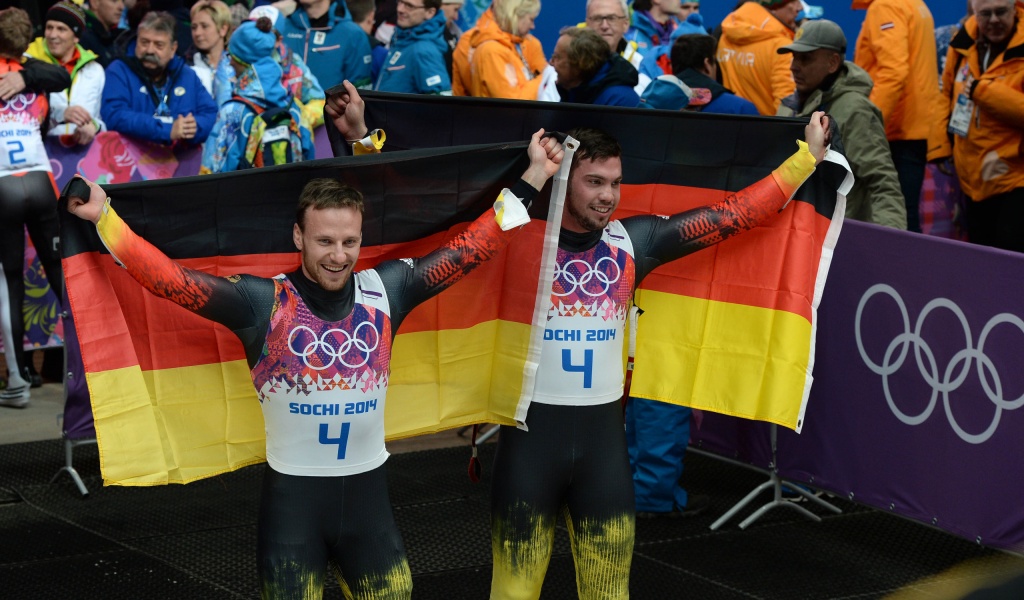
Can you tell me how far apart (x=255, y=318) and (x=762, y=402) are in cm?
218

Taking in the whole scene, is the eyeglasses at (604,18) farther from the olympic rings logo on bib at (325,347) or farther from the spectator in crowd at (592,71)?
the olympic rings logo on bib at (325,347)

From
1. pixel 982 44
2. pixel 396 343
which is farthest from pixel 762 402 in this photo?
pixel 982 44

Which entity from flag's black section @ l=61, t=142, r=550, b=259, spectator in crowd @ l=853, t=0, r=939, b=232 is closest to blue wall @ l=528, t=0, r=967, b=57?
spectator in crowd @ l=853, t=0, r=939, b=232

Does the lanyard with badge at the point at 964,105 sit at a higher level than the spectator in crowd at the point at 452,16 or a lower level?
lower

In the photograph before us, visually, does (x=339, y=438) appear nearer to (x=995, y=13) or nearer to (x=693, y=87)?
(x=693, y=87)

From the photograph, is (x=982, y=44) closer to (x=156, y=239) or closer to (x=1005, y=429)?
(x=1005, y=429)

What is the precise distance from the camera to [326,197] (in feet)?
13.3

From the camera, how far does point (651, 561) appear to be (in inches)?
243

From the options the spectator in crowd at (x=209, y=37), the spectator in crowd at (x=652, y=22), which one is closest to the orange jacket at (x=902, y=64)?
the spectator in crowd at (x=652, y=22)

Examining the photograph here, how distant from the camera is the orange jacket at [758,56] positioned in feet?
28.8

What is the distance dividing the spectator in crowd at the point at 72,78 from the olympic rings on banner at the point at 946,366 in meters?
5.44

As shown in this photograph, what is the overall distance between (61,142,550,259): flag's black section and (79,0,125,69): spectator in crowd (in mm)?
6039

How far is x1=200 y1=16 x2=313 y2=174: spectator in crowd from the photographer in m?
8.16

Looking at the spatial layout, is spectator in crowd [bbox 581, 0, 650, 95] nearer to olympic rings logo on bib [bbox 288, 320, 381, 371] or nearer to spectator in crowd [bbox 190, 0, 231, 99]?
spectator in crowd [bbox 190, 0, 231, 99]
